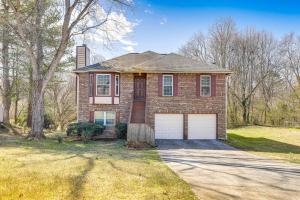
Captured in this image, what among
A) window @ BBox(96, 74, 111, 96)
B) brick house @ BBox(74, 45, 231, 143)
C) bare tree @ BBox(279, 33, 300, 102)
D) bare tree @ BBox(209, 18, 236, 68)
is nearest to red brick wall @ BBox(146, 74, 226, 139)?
brick house @ BBox(74, 45, 231, 143)

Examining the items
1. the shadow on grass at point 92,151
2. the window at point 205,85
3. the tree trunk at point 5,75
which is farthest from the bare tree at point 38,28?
the window at point 205,85

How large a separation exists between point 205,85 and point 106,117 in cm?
736

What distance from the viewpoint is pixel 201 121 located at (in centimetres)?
2058

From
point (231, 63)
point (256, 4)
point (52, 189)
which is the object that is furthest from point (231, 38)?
point (52, 189)

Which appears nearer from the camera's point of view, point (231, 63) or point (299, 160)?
point (299, 160)

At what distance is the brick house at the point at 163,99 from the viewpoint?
20.5 metres

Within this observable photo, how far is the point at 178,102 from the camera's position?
67.3 feet

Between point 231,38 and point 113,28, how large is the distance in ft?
77.9

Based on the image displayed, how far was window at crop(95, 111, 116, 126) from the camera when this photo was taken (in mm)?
20875

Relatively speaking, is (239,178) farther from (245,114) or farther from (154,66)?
(245,114)

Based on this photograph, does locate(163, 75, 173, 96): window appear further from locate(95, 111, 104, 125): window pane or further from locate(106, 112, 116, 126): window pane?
locate(95, 111, 104, 125): window pane

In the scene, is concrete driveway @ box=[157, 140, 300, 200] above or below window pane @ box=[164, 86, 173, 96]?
below

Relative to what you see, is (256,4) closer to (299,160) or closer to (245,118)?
(299,160)

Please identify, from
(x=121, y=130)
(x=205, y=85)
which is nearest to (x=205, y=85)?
(x=205, y=85)
